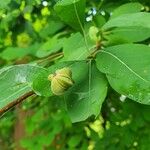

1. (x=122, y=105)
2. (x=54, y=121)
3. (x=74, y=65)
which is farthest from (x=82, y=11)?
(x=54, y=121)

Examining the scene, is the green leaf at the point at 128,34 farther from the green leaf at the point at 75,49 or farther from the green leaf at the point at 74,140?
the green leaf at the point at 74,140

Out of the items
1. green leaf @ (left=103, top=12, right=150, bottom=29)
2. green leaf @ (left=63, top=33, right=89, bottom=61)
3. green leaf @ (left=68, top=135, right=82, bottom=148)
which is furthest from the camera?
green leaf @ (left=68, top=135, right=82, bottom=148)

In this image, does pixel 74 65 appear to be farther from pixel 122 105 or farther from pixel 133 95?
pixel 122 105

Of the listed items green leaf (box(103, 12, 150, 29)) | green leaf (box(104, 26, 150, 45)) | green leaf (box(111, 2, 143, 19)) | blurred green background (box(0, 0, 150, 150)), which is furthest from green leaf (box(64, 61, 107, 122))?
blurred green background (box(0, 0, 150, 150))

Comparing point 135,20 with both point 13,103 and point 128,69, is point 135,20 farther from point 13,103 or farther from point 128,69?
point 13,103

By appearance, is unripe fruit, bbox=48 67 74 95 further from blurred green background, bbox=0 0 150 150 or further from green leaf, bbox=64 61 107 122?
blurred green background, bbox=0 0 150 150

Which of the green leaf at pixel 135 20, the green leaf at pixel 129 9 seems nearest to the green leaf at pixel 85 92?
the green leaf at pixel 135 20
